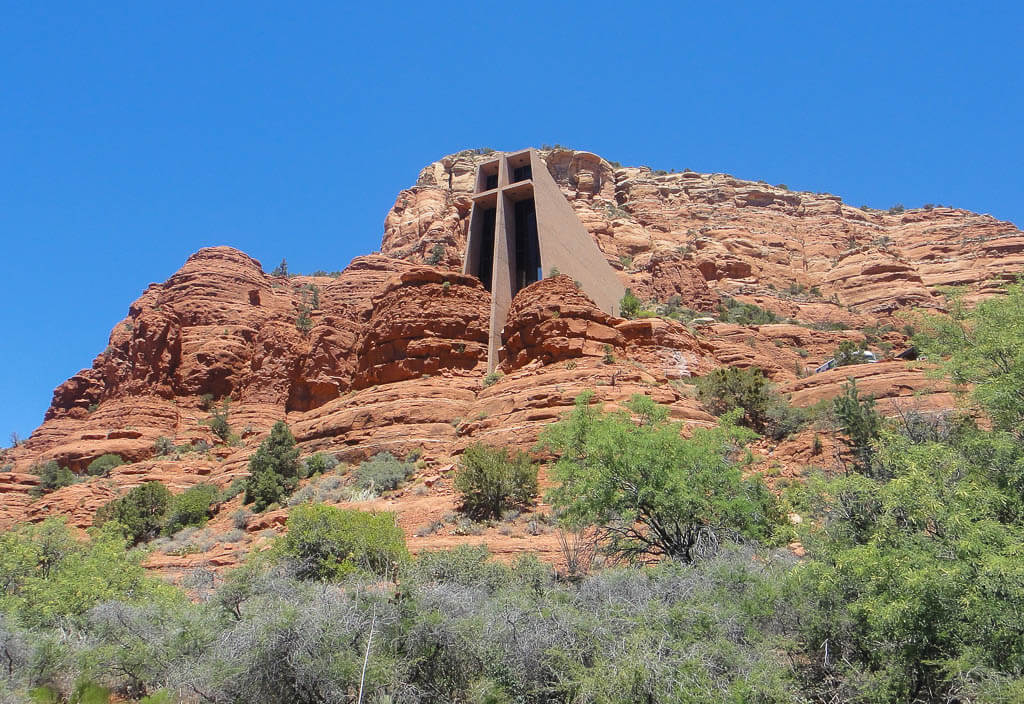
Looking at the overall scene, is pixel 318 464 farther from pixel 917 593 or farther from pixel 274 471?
pixel 917 593

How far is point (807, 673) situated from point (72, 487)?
91.2ft

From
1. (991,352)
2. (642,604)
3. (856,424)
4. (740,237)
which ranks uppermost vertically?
(740,237)

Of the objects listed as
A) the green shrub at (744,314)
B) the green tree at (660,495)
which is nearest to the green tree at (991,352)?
the green tree at (660,495)

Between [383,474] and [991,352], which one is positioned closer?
[991,352]

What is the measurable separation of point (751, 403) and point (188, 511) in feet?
60.8

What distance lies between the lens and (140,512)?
24328 mm

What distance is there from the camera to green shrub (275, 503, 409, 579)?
1439 cm

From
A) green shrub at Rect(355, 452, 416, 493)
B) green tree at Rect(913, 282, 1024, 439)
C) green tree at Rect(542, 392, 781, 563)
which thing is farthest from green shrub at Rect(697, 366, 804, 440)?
green tree at Rect(542, 392, 781, 563)

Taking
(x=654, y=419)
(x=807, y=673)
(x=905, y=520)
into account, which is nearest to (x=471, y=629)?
(x=807, y=673)

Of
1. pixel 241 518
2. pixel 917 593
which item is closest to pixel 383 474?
pixel 241 518

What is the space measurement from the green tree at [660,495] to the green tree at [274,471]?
38.8 ft

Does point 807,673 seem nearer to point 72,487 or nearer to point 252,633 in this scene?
point 252,633

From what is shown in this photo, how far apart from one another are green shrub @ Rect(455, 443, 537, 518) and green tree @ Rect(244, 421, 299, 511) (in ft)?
23.2

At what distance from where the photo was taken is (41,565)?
1750 centimetres
